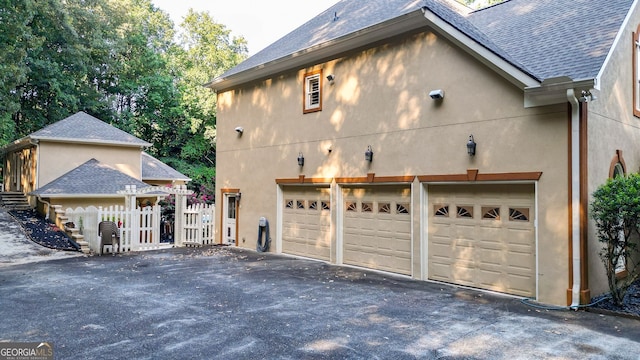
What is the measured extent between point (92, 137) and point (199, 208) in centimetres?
806

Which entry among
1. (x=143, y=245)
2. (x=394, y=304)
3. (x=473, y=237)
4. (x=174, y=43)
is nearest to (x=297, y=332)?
(x=394, y=304)

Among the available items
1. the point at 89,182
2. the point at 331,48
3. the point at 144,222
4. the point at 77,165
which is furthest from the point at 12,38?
the point at 331,48

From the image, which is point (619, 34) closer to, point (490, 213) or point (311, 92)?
point (490, 213)

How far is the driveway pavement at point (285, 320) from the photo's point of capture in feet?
15.3

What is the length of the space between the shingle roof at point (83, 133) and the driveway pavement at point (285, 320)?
10.2 meters

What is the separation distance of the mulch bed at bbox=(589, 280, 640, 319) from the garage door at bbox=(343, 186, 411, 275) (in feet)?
11.3

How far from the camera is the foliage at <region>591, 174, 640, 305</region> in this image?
6137 millimetres

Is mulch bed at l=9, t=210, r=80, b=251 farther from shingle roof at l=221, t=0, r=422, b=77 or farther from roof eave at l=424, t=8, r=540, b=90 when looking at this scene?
roof eave at l=424, t=8, r=540, b=90

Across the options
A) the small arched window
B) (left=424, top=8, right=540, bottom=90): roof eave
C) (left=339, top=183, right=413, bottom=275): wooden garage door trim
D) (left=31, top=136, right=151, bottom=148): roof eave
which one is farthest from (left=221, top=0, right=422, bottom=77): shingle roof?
(left=31, top=136, right=151, bottom=148): roof eave

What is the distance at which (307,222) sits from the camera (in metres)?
11.4

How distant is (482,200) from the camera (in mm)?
7812

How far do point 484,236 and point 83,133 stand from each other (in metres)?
17.8

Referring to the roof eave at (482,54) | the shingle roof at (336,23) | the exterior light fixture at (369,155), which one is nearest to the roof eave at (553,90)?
the roof eave at (482,54)

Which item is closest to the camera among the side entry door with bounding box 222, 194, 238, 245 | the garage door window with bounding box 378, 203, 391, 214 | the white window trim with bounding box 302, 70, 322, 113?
the garage door window with bounding box 378, 203, 391, 214
